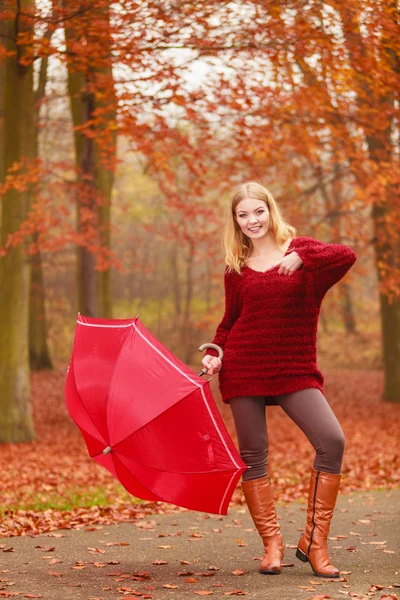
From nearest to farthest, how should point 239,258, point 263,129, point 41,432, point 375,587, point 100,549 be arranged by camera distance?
point 375,587
point 239,258
point 100,549
point 263,129
point 41,432

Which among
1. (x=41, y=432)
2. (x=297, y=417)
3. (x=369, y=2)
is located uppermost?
(x=369, y=2)

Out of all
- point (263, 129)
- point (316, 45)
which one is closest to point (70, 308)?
point (263, 129)

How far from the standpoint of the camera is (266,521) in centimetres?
459

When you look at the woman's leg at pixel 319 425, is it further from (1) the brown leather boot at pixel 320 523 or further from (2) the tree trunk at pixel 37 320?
(2) the tree trunk at pixel 37 320

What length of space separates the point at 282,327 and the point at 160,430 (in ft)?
2.93

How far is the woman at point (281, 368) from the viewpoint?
4477mm

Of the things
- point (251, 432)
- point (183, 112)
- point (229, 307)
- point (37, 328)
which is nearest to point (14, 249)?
point (183, 112)

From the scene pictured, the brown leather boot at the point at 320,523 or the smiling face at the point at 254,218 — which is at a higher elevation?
the smiling face at the point at 254,218

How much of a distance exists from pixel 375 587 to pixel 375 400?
1514 cm

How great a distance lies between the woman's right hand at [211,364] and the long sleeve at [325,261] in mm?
694

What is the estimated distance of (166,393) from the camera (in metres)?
4.32

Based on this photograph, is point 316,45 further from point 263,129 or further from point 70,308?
point 70,308

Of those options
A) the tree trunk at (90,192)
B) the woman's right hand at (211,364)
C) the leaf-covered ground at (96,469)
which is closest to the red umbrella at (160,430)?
the woman's right hand at (211,364)

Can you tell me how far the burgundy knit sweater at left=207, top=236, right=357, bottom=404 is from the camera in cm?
450
